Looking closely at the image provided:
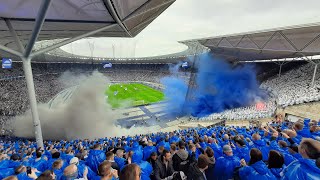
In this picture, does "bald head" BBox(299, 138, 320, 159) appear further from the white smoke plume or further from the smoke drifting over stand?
the smoke drifting over stand

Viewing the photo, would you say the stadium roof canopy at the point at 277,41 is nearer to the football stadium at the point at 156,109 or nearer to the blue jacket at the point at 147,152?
the football stadium at the point at 156,109

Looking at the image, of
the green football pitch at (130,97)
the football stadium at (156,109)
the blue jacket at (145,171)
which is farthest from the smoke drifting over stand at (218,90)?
the blue jacket at (145,171)

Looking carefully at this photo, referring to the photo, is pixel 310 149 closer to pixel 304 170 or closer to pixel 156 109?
pixel 304 170

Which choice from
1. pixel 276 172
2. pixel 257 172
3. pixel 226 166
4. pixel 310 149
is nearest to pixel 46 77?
pixel 226 166

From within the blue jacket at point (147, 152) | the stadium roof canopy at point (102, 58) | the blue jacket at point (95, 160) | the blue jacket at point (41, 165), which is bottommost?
the stadium roof canopy at point (102, 58)

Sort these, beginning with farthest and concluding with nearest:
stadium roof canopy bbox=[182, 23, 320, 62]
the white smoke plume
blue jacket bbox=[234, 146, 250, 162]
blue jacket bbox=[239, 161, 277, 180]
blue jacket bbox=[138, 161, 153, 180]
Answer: the white smoke plume → stadium roof canopy bbox=[182, 23, 320, 62] → blue jacket bbox=[234, 146, 250, 162] → blue jacket bbox=[138, 161, 153, 180] → blue jacket bbox=[239, 161, 277, 180]

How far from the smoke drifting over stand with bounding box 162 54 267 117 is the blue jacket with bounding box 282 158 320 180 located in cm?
3198

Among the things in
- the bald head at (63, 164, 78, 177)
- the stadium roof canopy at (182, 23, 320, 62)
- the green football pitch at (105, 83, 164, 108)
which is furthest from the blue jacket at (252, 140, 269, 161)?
the green football pitch at (105, 83, 164, 108)

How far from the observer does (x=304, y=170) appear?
2990 millimetres

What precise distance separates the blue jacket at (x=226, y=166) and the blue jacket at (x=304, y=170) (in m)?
1.54

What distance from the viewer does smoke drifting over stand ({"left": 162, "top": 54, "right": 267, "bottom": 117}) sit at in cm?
3634

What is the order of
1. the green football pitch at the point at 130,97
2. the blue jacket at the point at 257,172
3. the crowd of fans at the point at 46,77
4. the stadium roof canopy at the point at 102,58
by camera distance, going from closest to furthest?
the blue jacket at the point at 257,172 < the crowd of fans at the point at 46,77 < the green football pitch at the point at 130,97 < the stadium roof canopy at the point at 102,58

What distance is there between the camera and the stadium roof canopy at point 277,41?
23898mm

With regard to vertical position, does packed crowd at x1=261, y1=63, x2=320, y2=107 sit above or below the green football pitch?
above
